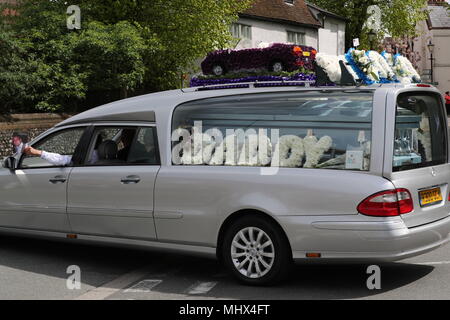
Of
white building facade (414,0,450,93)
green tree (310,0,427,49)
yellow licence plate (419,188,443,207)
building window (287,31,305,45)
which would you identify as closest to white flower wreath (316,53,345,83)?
yellow licence plate (419,188,443,207)

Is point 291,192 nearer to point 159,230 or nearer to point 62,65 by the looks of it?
point 159,230

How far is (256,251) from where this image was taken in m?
6.63

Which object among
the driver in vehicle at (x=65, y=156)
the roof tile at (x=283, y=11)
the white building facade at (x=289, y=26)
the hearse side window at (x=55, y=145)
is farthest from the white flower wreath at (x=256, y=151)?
the roof tile at (x=283, y=11)

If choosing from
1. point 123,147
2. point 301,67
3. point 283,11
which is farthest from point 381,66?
point 283,11

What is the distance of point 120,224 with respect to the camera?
24.4 feet

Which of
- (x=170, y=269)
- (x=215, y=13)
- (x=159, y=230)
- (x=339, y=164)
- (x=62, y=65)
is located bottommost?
(x=170, y=269)

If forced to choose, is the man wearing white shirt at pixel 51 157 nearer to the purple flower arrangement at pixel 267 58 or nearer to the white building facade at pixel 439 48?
the purple flower arrangement at pixel 267 58

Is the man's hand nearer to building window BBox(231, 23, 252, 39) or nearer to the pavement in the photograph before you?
the pavement

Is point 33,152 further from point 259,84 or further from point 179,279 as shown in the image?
point 259,84

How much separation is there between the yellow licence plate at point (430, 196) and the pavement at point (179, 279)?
72 cm

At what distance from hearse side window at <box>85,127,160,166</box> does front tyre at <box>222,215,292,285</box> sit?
3.75 feet

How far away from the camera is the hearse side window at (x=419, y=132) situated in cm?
646
